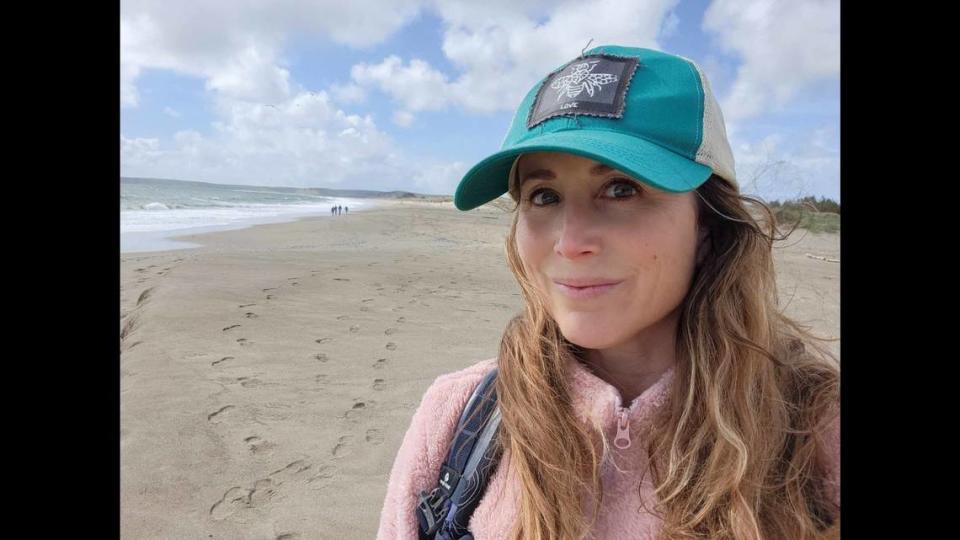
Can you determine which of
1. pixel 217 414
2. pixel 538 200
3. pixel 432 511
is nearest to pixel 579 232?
pixel 538 200

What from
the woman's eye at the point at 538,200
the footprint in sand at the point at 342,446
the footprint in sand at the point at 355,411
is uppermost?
the woman's eye at the point at 538,200

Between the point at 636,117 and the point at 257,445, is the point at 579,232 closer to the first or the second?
the point at 636,117

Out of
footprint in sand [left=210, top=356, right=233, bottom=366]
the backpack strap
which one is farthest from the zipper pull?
footprint in sand [left=210, top=356, right=233, bottom=366]

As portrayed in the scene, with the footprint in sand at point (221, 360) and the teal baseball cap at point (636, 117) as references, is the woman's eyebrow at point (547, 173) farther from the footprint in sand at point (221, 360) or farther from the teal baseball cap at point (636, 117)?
the footprint in sand at point (221, 360)

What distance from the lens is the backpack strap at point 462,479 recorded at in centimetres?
140

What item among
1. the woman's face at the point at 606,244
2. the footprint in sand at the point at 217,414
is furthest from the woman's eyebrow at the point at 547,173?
the footprint in sand at the point at 217,414

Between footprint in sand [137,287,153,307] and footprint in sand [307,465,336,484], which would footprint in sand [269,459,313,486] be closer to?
footprint in sand [307,465,336,484]

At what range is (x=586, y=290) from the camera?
1.28 m

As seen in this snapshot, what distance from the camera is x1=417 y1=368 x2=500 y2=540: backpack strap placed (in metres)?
1.40

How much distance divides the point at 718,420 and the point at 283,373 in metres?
4.91

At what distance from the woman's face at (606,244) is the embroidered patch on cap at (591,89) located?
0.35 feet
